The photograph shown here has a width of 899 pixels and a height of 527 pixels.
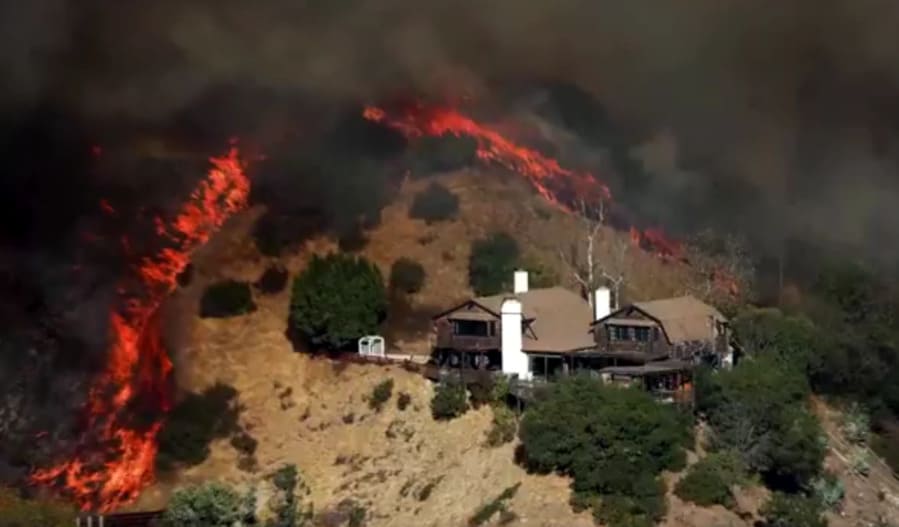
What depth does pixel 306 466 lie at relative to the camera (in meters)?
26.9

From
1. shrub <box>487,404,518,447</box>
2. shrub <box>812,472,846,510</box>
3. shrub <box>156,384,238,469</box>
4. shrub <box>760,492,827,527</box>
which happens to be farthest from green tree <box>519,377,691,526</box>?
shrub <box>156,384,238,469</box>

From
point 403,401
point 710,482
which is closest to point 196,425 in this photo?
point 403,401

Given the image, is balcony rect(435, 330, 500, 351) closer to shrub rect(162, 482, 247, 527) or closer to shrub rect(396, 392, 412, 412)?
shrub rect(396, 392, 412, 412)

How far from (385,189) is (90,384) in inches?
446

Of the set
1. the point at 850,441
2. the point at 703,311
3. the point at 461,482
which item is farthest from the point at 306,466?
the point at 850,441

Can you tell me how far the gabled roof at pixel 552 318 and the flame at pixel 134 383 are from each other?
6334 mm

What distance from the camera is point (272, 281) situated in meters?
33.3

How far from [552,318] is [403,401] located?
3462 millimetres

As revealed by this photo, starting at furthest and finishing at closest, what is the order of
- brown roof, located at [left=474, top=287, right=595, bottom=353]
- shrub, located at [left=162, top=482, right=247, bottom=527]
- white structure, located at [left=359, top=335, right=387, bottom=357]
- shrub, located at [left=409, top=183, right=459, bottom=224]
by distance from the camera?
shrub, located at [left=409, top=183, right=459, bottom=224]
white structure, located at [left=359, top=335, right=387, bottom=357]
brown roof, located at [left=474, top=287, right=595, bottom=353]
shrub, located at [left=162, top=482, right=247, bottom=527]

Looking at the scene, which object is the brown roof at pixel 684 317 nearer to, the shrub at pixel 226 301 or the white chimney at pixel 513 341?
the white chimney at pixel 513 341

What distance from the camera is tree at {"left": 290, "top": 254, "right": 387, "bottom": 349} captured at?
30.5m

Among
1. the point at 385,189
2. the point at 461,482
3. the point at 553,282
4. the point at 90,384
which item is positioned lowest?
the point at 461,482

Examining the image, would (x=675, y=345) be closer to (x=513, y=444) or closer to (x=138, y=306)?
(x=513, y=444)

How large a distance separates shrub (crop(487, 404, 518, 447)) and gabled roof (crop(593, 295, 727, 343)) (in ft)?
9.34
